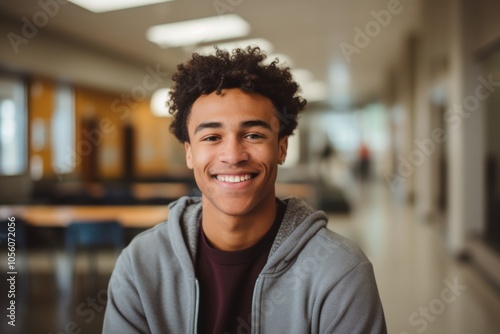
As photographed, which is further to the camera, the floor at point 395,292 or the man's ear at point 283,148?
the floor at point 395,292

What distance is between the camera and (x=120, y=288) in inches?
57.2

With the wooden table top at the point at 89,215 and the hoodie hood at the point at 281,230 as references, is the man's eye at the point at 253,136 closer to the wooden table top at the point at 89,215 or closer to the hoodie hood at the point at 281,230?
the hoodie hood at the point at 281,230

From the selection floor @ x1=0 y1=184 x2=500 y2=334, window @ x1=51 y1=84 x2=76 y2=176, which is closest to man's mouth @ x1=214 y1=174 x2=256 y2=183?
floor @ x1=0 y1=184 x2=500 y2=334

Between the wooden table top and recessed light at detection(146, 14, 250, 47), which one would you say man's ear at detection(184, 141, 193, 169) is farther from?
recessed light at detection(146, 14, 250, 47)

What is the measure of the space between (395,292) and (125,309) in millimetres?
3652

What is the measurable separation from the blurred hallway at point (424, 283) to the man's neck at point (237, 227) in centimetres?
256

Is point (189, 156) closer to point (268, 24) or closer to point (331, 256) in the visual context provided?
point (331, 256)

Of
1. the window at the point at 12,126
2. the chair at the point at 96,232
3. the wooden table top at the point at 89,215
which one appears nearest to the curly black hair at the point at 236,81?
the wooden table top at the point at 89,215

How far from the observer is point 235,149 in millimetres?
1351

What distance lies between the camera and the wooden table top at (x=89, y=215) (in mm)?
4613

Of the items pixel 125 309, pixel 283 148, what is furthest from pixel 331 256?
pixel 125 309

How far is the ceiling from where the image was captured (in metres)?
7.11

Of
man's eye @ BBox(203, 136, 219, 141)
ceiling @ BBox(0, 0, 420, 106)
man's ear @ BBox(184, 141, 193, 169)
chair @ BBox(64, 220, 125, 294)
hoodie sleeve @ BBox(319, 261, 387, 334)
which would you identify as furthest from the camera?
ceiling @ BBox(0, 0, 420, 106)

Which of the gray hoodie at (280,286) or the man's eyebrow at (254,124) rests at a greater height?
the man's eyebrow at (254,124)
